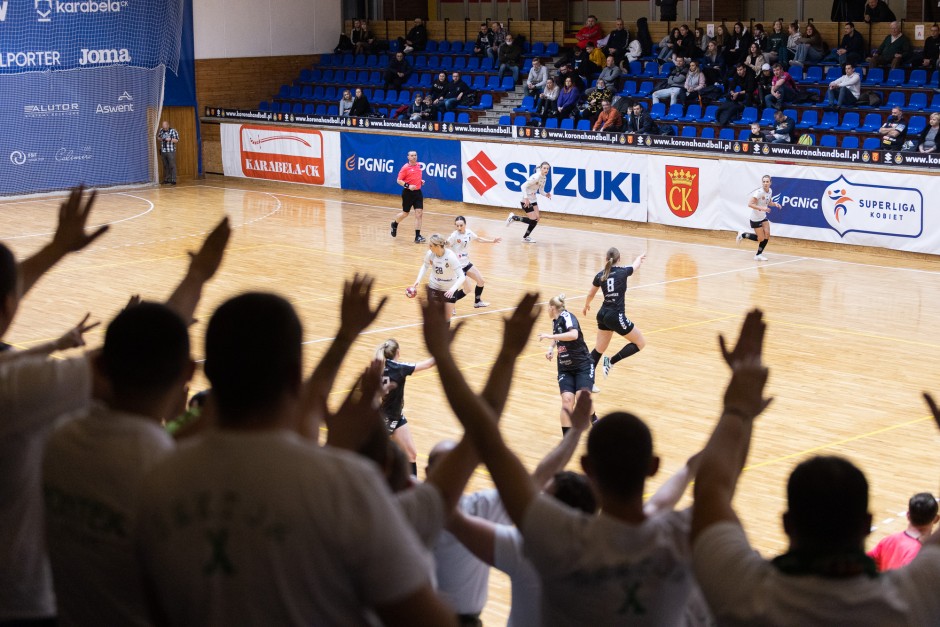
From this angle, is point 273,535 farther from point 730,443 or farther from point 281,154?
point 281,154

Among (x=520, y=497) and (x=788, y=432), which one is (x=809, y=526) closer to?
(x=520, y=497)

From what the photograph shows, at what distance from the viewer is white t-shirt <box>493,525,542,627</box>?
3.61 meters

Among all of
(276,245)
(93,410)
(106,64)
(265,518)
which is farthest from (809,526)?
(106,64)

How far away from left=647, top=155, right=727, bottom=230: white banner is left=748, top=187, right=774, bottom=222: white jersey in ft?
7.59

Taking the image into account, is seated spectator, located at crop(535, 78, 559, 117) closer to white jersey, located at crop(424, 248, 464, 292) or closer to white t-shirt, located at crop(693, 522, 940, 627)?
white jersey, located at crop(424, 248, 464, 292)

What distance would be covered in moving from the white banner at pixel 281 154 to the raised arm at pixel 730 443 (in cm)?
3070

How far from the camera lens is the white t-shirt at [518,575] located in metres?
3.61

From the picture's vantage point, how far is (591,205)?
27.7m

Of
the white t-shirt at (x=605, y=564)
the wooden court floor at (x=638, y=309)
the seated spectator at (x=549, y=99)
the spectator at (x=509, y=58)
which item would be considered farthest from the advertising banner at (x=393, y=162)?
the white t-shirt at (x=605, y=564)

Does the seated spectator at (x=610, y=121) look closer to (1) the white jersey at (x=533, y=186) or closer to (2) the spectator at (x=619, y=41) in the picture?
(1) the white jersey at (x=533, y=186)

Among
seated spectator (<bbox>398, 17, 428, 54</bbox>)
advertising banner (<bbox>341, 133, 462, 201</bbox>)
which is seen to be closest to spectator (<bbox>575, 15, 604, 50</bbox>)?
advertising banner (<bbox>341, 133, 462, 201</bbox>)

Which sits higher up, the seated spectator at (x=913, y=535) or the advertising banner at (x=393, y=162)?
the seated spectator at (x=913, y=535)

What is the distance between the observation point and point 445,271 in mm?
17797

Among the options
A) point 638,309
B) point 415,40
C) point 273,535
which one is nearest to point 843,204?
point 638,309
